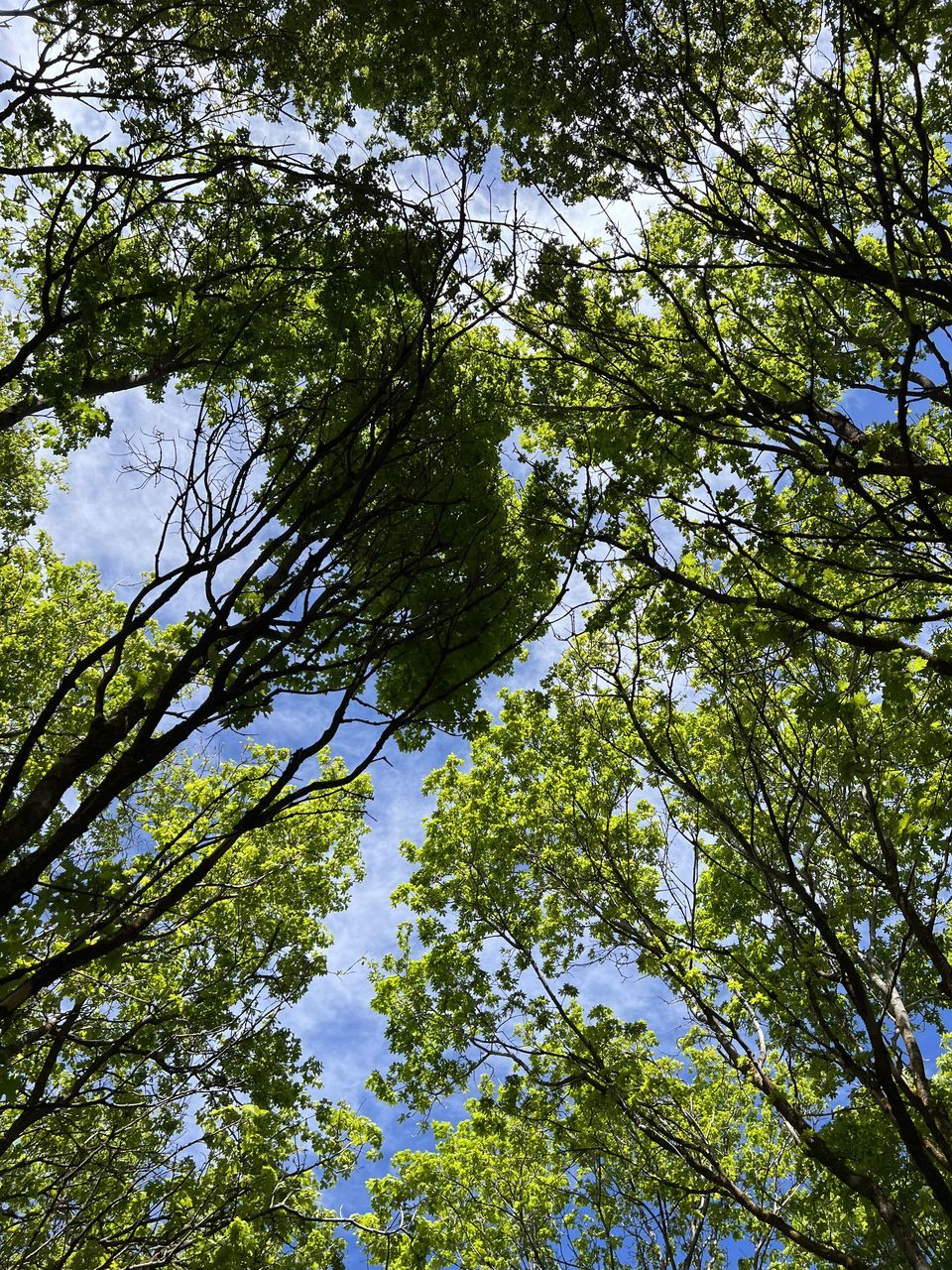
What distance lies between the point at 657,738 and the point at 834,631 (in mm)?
5242

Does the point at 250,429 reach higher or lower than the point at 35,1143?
higher

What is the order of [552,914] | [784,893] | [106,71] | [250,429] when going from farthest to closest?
[552,914]
[784,893]
[106,71]
[250,429]

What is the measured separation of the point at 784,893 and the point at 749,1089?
4.08 meters

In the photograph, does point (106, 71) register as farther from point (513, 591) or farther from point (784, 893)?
point (784, 893)

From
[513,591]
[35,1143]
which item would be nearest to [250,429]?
[513,591]

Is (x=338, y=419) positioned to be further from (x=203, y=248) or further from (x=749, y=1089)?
(x=749, y=1089)

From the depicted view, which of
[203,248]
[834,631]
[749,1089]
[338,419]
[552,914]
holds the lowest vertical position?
[749,1089]

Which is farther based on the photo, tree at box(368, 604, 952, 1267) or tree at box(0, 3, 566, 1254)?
tree at box(368, 604, 952, 1267)

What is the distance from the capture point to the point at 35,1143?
6.43 meters

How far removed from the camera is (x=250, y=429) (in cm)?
470

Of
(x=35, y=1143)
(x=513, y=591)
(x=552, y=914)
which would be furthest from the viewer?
(x=552, y=914)

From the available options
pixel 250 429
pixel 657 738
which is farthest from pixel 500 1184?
pixel 250 429

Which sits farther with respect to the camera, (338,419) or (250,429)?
(338,419)

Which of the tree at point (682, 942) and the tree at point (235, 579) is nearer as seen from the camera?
the tree at point (235, 579)
